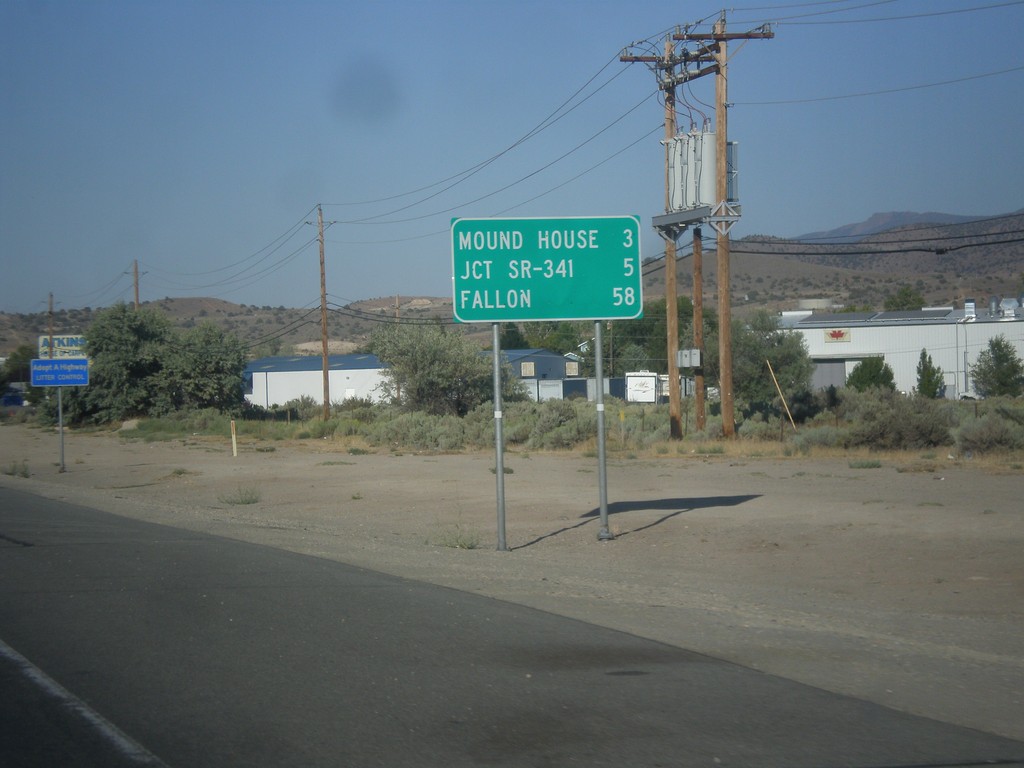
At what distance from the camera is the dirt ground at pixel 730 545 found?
27.3ft

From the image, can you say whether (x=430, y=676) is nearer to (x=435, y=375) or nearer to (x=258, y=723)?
(x=258, y=723)

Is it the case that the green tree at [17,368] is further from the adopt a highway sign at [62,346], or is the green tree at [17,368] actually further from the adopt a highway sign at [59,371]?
the adopt a highway sign at [59,371]

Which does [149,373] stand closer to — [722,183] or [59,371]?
[59,371]

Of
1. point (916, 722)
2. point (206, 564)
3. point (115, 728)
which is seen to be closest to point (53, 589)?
point (206, 564)

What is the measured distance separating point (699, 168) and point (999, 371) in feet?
131

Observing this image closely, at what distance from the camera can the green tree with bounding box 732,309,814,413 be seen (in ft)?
178

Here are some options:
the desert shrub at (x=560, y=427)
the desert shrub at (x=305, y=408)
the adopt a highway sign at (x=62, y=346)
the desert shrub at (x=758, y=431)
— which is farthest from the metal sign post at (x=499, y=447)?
the adopt a highway sign at (x=62, y=346)

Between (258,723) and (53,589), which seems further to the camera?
(53,589)

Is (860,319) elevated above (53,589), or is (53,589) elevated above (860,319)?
(860,319)

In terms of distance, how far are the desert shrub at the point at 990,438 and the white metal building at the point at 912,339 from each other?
42.0 meters

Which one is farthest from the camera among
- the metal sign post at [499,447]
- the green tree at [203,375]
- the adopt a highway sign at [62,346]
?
the adopt a highway sign at [62,346]

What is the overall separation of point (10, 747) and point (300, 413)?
66.0 m

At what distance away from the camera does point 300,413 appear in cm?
7069

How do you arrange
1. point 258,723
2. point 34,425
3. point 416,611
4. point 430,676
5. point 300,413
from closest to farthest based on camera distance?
point 258,723, point 430,676, point 416,611, point 300,413, point 34,425
